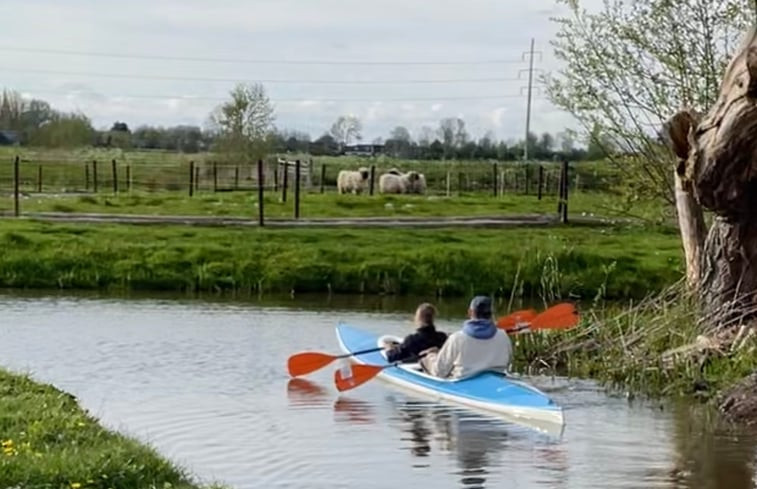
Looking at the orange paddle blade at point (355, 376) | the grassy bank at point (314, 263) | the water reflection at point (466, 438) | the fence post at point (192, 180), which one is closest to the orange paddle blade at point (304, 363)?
the orange paddle blade at point (355, 376)

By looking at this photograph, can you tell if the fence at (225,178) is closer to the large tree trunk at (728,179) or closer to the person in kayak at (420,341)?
the person in kayak at (420,341)

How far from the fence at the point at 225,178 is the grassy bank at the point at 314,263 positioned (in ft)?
69.6

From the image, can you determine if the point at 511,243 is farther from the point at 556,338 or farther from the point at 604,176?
the point at 556,338

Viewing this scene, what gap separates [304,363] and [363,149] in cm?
7133

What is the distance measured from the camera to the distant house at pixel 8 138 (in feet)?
271

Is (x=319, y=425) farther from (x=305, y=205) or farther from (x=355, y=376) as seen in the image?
(x=305, y=205)

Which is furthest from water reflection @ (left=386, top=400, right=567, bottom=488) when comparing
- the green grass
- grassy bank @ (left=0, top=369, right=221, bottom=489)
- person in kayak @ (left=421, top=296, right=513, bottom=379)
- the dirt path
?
the green grass

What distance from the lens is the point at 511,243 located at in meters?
35.8

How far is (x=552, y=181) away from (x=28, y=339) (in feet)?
134

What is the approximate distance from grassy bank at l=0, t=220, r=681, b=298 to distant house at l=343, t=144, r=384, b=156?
174 feet

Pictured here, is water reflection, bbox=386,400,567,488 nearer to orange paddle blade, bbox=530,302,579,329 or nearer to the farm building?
orange paddle blade, bbox=530,302,579,329

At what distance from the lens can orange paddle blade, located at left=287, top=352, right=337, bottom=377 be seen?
1906cm

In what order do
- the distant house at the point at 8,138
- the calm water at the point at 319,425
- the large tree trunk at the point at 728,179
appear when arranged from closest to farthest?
the calm water at the point at 319,425, the large tree trunk at the point at 728,179, the distant house at the point at 8,138

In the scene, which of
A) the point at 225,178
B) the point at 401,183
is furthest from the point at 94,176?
the point at 401,183
